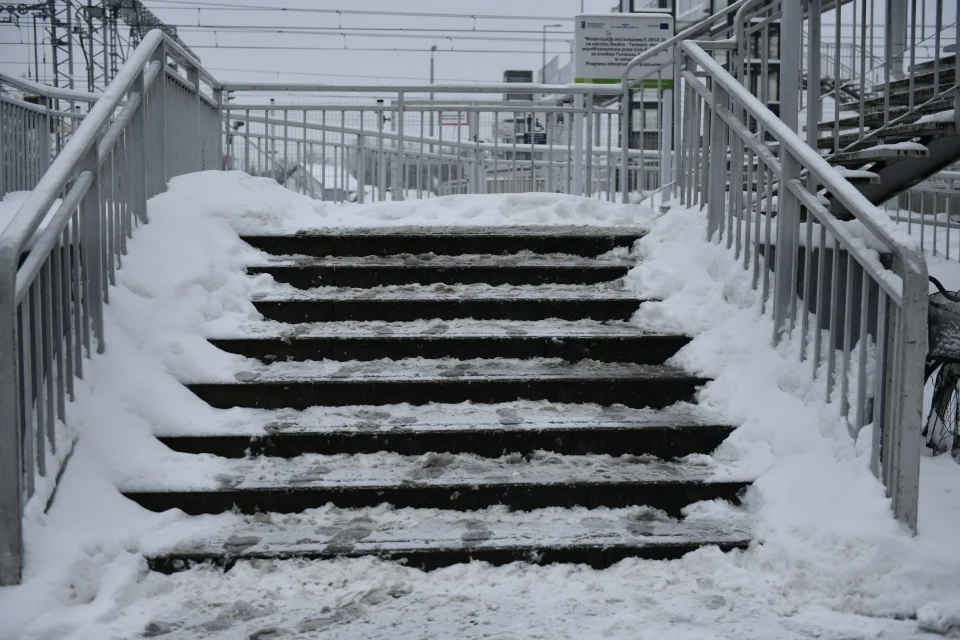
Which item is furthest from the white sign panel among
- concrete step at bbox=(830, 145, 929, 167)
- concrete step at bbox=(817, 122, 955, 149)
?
concrete step at bbox=(830, 145, 929, 167)

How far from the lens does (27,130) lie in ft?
35.7

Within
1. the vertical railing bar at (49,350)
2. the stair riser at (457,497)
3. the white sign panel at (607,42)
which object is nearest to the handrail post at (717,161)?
the stair riser at (457,497)

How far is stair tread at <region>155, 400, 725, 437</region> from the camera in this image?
391 centimetres

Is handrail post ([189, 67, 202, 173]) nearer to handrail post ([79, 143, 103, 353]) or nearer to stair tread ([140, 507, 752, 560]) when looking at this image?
handrail post ([79, 143, 103, 353])

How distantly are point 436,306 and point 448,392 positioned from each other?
86 centimetres

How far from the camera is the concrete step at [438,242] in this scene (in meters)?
5.66

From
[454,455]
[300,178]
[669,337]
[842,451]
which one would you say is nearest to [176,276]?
[454,455]

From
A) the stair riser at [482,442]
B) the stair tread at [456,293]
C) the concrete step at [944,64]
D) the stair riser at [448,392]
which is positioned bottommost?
the stair riser at [482,442]

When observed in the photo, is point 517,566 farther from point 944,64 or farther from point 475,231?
point 944,64

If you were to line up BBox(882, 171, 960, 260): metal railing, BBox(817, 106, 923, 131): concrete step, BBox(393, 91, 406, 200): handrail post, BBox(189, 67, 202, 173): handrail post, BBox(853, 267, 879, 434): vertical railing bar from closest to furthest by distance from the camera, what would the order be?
BBox(853, 267, 879, 434): vertical railing bar → BBox(817, 106, 923, 131): concrete step → BBox(189, 67, 202, 173): handrail post → BBox(393, 91, 406, 200): handrail post → BBox(882, 171, 960, 260): metal railing

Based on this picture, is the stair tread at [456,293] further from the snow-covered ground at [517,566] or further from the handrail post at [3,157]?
the handrail post at [3,157]

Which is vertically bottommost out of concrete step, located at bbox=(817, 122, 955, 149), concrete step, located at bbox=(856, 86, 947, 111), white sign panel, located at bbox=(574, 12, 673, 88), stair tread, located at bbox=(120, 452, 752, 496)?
stair tread, located at bbox=(120, 452, 752, 496)

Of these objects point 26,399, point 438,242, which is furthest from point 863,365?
point 26,399

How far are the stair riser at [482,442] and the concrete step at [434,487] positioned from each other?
0.11 m
